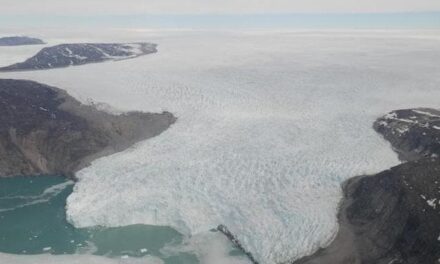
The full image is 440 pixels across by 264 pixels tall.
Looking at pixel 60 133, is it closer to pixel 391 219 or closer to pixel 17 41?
pixel 391 219

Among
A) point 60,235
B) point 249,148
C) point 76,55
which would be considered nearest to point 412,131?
point 249,148

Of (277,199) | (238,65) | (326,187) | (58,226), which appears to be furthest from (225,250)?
(238,65)

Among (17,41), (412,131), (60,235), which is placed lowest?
(60,235)

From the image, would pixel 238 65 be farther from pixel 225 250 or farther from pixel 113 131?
pixel 225 250

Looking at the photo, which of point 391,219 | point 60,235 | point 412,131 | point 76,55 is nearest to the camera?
point 391,219

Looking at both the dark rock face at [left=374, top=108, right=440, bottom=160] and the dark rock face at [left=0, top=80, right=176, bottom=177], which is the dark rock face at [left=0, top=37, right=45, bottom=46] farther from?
the dark rock face at [left=374, top=108, right=440, bottom=160]

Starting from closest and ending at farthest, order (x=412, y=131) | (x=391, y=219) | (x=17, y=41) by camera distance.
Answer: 1. (x=391, y=219)
2. (x=412, y=131)
3. (x=17, y=41)
